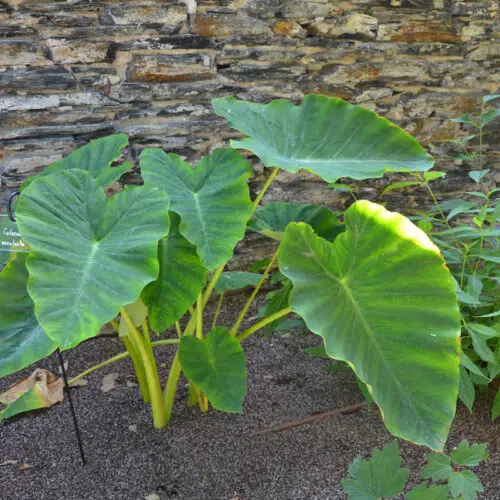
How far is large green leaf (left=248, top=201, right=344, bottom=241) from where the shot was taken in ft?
5.22

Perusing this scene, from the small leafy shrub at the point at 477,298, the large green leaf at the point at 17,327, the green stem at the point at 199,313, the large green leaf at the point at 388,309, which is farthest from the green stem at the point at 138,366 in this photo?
the small leafy shrub at the point at 477,298

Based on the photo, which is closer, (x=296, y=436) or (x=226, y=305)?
(x=296, y=436)

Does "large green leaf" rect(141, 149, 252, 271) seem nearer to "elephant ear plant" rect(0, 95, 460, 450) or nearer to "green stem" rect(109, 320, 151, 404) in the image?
"elephant ear plant" rect(0, 95, 460, 450)

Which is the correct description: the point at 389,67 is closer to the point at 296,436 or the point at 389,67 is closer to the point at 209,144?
the point at 209,144

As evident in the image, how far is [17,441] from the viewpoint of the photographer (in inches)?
63.7

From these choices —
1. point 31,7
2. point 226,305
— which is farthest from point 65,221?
point 226,305

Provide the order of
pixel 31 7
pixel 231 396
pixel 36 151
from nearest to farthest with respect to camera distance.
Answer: pixel 231 396
pixel 31 7
pixel 36 151

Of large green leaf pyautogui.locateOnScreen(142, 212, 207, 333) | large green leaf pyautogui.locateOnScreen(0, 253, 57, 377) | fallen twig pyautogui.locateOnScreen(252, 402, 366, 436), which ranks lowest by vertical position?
fallen twig pyautogui.locateOnScreen(252, 402, 366, 436)

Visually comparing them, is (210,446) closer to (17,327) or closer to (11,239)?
(17,327)

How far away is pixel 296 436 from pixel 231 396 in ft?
1.04

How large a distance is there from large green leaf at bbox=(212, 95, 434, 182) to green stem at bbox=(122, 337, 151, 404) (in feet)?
2.26

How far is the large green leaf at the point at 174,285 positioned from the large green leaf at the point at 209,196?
7 centimetres

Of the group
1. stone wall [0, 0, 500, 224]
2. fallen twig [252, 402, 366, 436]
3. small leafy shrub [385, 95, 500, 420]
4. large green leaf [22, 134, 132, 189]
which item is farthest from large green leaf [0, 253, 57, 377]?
small leafy shrub [385, 95, 500, 420]

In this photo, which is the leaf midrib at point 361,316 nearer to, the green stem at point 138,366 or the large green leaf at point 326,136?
the large green leaf at point 326,136
